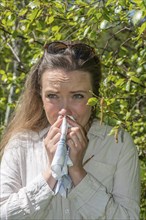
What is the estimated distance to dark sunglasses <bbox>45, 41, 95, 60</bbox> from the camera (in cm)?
297

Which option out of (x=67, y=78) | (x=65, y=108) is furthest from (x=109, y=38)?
(x=65, y=108)

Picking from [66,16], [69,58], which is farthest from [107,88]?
[66,16]

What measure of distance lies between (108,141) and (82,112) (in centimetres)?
29

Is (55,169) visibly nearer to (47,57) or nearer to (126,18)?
(47,57)

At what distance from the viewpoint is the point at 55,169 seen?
255 centimetres

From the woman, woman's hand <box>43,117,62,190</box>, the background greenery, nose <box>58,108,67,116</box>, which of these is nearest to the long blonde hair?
the woman

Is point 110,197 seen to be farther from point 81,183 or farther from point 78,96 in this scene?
point 78,96

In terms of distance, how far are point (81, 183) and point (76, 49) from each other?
2.63 ft

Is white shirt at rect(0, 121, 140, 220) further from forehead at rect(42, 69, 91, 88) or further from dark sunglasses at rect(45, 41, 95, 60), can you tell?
dark sunglasses at rect(45, 41, 95, 60)

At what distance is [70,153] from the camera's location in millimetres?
2605

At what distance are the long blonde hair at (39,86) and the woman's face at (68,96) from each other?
74mm

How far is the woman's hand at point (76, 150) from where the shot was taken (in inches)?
103

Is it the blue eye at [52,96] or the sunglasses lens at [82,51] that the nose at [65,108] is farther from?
the sunglasses lens at [82,51]

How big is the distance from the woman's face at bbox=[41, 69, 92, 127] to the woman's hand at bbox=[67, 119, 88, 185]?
0.41 feet
